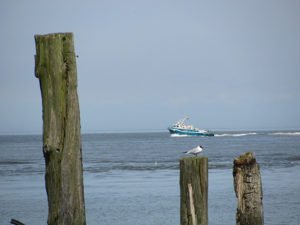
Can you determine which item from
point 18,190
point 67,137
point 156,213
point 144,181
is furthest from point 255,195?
point 144,181

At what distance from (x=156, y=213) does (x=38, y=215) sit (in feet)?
10.9

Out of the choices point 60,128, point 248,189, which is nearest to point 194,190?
point 248,189

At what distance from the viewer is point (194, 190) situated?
873 cm

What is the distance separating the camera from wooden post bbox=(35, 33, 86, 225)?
7387 millimetres

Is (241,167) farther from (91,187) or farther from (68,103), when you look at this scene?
(91,187)

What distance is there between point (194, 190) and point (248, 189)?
2.22 ft

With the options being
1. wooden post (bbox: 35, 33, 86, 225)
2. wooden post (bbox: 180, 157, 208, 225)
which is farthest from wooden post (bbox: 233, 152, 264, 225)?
wooden post (bbox: 35, 33, 86, 225)

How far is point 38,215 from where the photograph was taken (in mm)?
22859

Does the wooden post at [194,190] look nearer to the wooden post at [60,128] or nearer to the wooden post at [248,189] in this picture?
the wooden post at [248,189]

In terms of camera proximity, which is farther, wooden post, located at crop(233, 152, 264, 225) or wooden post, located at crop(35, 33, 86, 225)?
wooden post, located at crop(233, 152, 264, 225)

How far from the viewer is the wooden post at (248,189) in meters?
9.01

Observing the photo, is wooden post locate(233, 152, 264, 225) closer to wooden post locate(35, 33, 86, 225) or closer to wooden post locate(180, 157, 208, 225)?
wooden post locate(180, 157, 208, 225)

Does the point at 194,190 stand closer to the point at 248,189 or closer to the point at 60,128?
the point at 248,189

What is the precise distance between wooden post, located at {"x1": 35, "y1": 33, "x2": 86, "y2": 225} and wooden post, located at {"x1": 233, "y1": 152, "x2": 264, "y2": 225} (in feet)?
7.52
